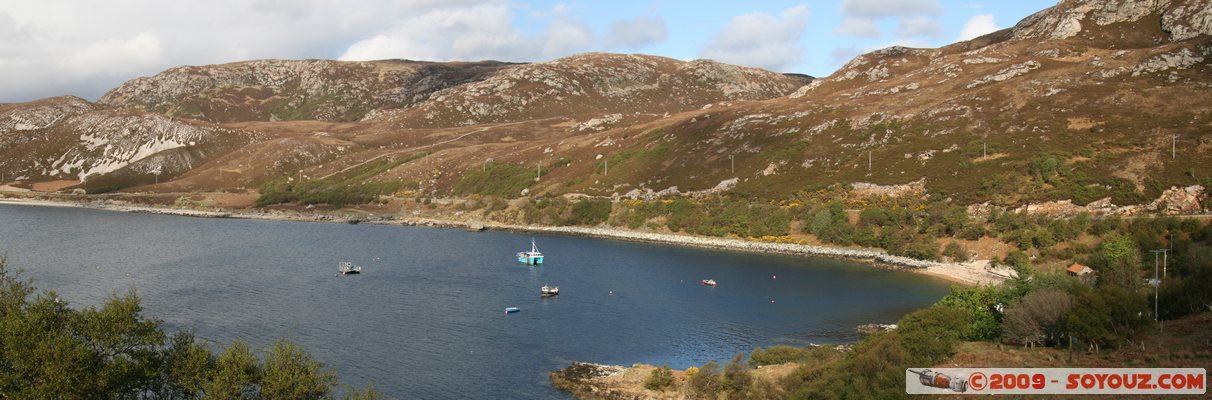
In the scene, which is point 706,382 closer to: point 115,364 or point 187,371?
point 187,371

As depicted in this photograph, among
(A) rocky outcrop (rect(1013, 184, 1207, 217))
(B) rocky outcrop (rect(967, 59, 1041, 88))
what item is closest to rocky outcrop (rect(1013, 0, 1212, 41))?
(B) rocky outcrop (rect(967, 59, 1041, 88))

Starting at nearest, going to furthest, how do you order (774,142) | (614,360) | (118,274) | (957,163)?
1. (614,360)
2. (118,274)
3. (957,163)
4. (774,142)

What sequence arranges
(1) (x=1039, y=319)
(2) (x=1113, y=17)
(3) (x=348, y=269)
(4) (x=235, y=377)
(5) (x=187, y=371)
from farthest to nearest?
(2) (x=1113, y=17)
(3) (x=348, y=269)
(1) (x=1039, y=319)
(5) (x=187, y=371)
(4) (x=235, y=377)

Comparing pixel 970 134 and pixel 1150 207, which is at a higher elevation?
pixel 970 134

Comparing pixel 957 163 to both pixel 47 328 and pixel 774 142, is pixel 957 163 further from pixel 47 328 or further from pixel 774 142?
pixel 47 328

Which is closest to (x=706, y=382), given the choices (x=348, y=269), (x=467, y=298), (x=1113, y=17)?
(x=467, y=298)

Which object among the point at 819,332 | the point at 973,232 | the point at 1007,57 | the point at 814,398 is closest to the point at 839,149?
the point at 973,232

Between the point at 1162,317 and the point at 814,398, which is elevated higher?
the point at 1162,317
